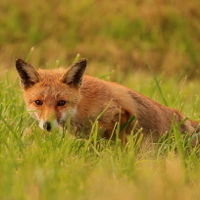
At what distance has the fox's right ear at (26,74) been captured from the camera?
5.20 m

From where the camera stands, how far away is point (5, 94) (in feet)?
20.1

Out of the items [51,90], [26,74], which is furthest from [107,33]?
[51,90]

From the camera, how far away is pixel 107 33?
13047mm

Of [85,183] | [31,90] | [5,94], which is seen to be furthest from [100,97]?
[85,183]

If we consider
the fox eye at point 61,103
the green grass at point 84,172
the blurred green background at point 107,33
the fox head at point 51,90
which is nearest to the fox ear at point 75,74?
the fox head at point 51,90

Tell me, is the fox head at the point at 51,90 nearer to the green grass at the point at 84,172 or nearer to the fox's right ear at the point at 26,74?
the fox's right ear at the point at 26,74

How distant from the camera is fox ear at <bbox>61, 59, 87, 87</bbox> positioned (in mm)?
5191

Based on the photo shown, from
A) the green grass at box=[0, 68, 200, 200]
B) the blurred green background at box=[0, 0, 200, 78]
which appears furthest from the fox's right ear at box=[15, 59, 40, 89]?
the blurred green background at box=[0, 0, 200, 78]

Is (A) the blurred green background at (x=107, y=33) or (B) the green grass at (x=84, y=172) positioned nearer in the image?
(B) the green grass at (x=84, y=172)

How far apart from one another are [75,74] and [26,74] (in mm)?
488

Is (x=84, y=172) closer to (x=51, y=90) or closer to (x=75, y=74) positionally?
(x=51, y=90)

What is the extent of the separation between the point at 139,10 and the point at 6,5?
11.2 ft

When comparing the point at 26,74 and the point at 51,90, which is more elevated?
the point at 26,74

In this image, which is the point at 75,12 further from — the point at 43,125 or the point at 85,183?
the point at 85,183
